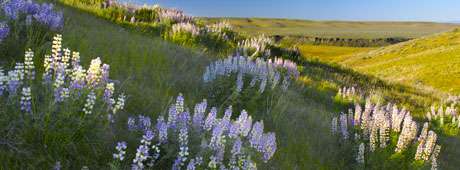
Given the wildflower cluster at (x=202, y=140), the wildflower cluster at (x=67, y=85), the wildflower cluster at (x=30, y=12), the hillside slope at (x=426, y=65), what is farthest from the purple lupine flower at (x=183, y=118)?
the hillside slope at (x=426, y=65)

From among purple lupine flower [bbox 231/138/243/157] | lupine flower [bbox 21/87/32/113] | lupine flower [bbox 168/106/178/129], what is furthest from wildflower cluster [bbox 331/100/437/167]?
lupine flower [bbox 21/87/32/113]

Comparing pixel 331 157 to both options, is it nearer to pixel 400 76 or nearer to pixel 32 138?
pixel 32 138

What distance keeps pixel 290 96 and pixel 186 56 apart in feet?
5.67

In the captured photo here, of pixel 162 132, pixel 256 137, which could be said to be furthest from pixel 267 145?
pixel 162 132

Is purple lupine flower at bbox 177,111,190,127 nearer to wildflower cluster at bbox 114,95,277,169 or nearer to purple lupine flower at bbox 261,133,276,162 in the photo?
wildflower cluster at bbox 114,95,277,169

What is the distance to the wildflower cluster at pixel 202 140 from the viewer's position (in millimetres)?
3604

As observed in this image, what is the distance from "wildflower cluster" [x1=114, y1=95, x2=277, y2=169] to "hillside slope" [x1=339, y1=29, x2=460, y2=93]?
30.6 metres

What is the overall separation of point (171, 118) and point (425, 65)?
56813 mm

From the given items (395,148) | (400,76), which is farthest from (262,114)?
(400,76)

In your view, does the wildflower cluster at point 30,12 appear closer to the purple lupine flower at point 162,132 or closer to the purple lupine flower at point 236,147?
the purple lupine flower at point 162,132

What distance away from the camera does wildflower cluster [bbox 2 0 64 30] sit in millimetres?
5381

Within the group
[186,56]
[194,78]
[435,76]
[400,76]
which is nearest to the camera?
[194,78]

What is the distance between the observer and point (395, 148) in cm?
611

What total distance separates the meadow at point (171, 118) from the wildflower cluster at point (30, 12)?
0.70 ft
